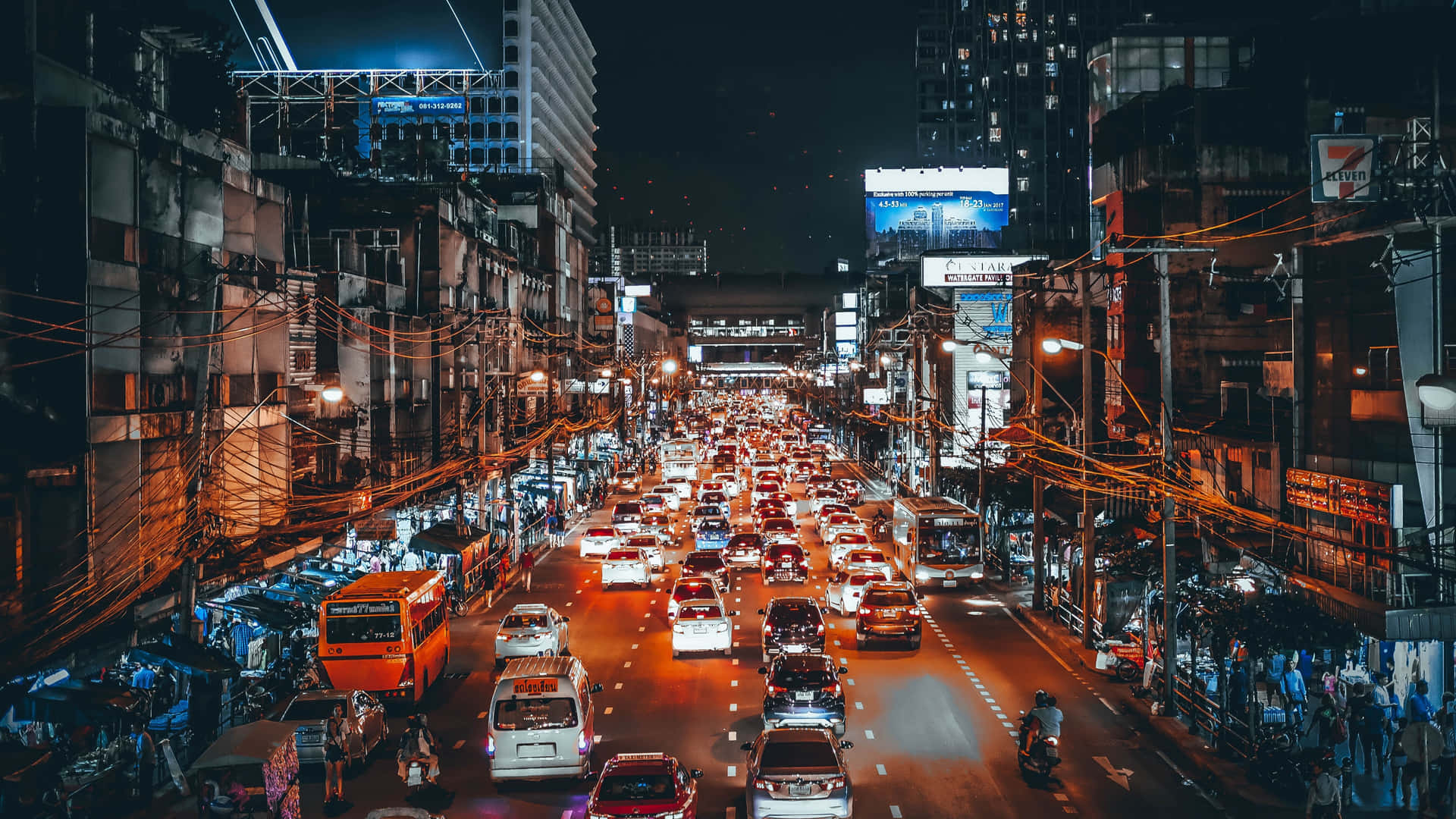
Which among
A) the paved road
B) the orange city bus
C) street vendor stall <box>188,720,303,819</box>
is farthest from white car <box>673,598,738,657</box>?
street vendor stall <box>188,720,303,819</box>

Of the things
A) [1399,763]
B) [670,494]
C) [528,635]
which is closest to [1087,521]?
[1399,763]

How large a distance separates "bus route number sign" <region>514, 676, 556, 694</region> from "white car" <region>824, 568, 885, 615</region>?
16526 millimetres

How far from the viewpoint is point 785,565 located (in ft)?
130

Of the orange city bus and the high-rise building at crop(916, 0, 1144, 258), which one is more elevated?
the high-rise building at crop(916, 0, 1144, 258)

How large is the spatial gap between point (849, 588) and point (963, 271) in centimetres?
4888

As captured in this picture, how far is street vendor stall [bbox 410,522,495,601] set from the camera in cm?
3653

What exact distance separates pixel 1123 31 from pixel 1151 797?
48.3 metres

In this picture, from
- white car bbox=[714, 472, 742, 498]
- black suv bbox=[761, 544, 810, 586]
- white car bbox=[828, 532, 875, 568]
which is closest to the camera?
black suv bbox=[761, 544, 810, 586]

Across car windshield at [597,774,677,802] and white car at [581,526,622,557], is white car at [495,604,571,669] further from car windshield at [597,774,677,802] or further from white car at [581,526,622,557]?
white car at [581,526,622,557]

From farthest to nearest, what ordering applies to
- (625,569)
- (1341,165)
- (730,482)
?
(730,482)
(625,569)
(1341,165)

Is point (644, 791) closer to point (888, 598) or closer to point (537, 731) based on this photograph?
point (537, 731)

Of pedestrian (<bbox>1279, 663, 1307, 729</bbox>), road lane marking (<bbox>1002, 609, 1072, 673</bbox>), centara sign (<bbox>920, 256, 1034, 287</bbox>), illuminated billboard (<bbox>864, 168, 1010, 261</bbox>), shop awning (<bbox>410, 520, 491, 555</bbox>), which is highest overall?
illuminated billboard (<bbox>864, 168, 1010, 261</bbox>)

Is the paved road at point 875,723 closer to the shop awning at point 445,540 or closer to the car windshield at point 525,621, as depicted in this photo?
the car windshield at point 525,621

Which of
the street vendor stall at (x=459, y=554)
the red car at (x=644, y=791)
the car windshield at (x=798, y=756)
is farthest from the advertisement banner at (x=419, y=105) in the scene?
the red car at (x=644, y=791)
